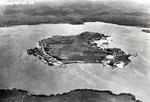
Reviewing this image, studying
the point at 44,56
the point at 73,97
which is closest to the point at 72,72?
the point at 73,97

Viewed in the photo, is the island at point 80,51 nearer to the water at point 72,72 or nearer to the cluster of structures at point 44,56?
the cluster of structures at point 44,56

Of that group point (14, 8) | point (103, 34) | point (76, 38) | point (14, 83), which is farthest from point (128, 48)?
point (14, 8)

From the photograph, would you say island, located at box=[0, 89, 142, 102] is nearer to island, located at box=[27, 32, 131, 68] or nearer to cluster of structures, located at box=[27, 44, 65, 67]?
island, located at box=[27, 32, 131, 68]

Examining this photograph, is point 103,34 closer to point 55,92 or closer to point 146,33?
point 146,33

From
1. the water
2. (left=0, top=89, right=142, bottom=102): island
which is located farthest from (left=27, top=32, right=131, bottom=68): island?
(left=0, top=89, right=142, bottom=102): island

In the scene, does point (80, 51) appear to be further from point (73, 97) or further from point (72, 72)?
point (73, 97)

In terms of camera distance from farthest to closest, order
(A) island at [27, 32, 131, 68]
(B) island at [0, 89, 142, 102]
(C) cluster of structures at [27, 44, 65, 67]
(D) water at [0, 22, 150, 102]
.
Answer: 1. (A) island at [27, 32, 131, 68]
2. (C) cluster of structures at [27, 44, 65, 67]
3. (D) water at [0, 22, 150, 102]
4. (B) island at [0, 89, 142, 102]
